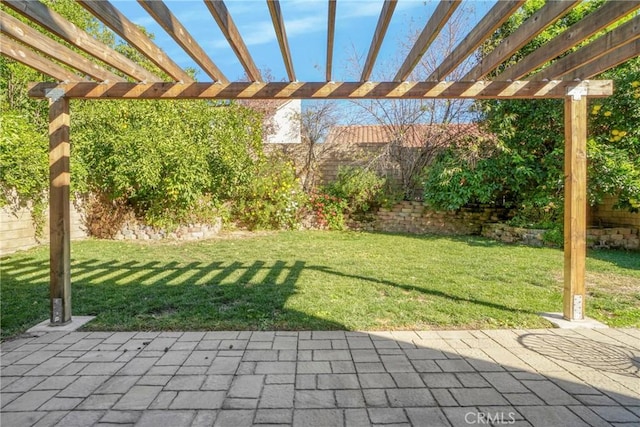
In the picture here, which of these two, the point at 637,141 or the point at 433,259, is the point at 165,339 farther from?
the point at 637,141

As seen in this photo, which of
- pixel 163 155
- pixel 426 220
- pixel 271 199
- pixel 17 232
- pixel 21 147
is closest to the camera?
pixel 21 147

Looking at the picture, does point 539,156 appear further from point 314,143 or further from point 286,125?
point 286,125

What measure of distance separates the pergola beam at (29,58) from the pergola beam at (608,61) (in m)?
4.87

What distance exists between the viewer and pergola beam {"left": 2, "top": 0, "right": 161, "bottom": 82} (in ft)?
7.25

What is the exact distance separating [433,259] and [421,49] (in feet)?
15.7

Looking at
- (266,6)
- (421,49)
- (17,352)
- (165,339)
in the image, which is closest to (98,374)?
(165,339)

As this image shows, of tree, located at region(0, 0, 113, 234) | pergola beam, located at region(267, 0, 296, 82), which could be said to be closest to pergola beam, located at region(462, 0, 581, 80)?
pergola beam, located at region(267, 0, 296, 82)

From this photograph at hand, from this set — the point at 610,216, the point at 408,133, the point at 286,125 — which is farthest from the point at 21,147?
the point at 610,216

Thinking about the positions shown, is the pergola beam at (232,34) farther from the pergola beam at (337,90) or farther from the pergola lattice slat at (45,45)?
the pergola lattice slat at (45,45)

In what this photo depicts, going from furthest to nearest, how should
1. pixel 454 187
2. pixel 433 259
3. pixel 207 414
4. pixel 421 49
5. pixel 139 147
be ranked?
pixel 454 187
pixel 139 147
pixel 433 259
pixel 421 49
pixel 207 414

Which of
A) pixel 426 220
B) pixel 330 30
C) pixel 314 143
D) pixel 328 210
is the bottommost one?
pixel 426 220

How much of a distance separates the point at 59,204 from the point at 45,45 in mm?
1474

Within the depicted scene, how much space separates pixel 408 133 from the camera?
11.1m

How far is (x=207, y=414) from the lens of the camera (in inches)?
83.9
